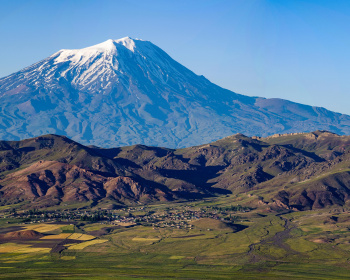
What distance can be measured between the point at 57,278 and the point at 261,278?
200 feet

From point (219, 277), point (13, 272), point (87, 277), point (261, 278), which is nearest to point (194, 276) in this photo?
point (219, 277)

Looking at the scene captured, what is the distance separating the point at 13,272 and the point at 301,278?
8815cm

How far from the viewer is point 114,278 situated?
631 feet

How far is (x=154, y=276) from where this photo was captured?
19562cm

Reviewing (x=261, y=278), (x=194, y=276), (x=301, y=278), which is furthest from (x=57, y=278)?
(x=301, y=278)

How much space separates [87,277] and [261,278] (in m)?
52.4

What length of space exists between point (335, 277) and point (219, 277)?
35894mm

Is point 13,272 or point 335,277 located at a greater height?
point 13,272

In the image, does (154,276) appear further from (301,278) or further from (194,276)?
(301,278)

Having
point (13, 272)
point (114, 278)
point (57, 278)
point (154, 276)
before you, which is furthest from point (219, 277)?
point (13, 272)

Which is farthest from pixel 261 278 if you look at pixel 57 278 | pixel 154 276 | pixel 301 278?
pixel 57 278

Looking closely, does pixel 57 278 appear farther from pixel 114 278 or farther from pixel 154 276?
pixel 154 276

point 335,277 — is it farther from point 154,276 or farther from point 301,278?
point 154,276

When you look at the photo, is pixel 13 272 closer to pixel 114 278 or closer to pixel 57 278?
pixel 57 278
